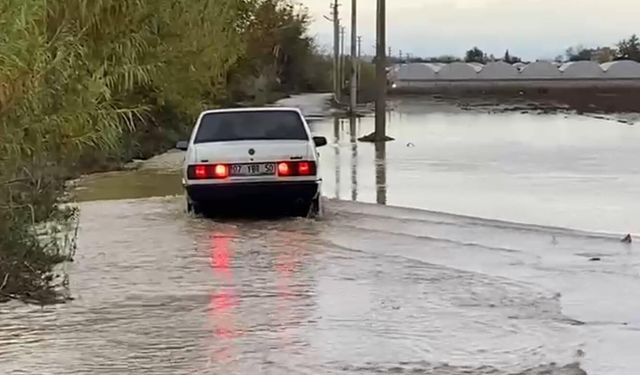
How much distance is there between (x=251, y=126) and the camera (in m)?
15.8

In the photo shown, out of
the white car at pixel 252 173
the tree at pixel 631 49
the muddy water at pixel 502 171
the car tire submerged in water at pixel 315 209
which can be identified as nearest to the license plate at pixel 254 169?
the white car at pixel 252 173

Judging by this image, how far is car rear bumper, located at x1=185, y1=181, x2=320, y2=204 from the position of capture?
14.8 metres

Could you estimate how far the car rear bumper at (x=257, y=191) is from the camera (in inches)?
582

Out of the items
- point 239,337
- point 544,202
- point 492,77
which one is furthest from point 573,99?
point 239,337

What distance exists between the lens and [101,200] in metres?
19.0

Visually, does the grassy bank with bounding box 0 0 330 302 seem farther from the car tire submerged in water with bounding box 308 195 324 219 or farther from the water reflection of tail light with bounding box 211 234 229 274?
the car tire submerged in water with bounding box 308 195 324 219

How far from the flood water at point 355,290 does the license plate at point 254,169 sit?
68 centimetres

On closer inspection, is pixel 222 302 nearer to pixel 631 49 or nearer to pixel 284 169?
pixel 284 169

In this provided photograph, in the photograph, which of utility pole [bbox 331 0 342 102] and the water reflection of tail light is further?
utility pole [bbox 331 0 342 102]

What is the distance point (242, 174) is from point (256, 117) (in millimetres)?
1396

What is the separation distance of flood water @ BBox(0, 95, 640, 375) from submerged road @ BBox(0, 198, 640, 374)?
21mm

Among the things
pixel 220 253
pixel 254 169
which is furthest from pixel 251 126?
pixel 220 253

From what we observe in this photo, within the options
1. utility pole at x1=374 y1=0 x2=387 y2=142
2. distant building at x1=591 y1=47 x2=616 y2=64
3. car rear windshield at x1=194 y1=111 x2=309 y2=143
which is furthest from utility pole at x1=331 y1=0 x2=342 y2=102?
distant building at x1=591 y1=47 x2=616 y2=64

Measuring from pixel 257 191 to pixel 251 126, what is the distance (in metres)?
1.36
